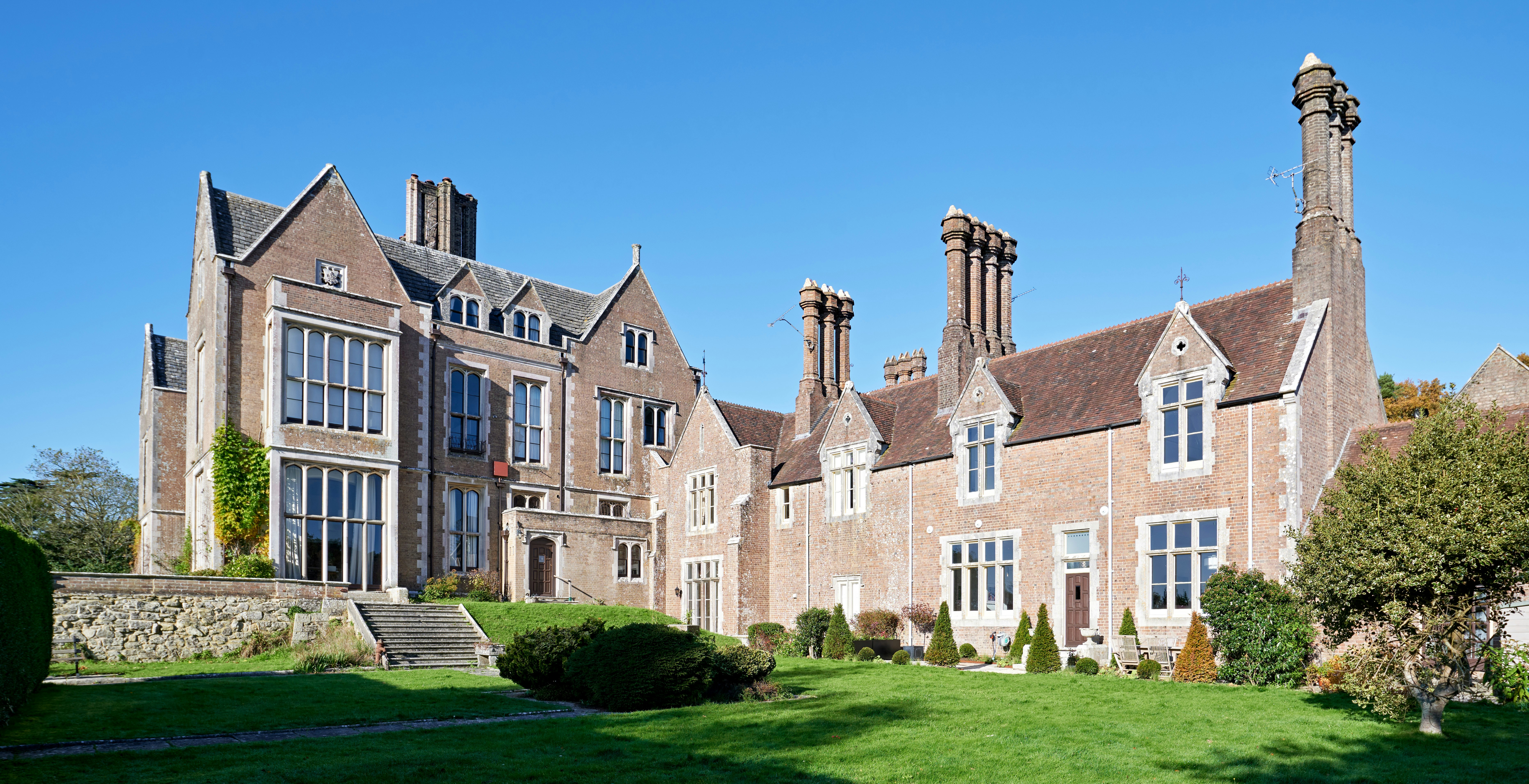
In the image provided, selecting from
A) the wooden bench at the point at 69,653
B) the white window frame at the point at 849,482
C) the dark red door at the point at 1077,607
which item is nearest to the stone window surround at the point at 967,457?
the dark red door at the point at 1077,607

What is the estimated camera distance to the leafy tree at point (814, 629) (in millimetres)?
30969

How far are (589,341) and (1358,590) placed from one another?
1286 inches

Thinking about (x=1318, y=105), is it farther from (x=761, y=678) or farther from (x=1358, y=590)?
(x=761, y=678)

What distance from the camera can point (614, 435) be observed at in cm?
4319

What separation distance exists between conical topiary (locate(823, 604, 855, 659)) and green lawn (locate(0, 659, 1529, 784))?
12.1 m

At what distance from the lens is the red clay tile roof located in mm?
38344

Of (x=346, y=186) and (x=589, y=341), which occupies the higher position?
(x=346, y=186)

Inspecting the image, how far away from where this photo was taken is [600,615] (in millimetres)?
33219

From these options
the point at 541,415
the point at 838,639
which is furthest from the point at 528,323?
the point at 838,639

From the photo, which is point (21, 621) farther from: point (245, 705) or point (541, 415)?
point (541, 415)

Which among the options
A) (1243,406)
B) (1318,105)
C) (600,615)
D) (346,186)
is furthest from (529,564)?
(1318,105)

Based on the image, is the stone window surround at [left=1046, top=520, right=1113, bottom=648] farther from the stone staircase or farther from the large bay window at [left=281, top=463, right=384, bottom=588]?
the large bay window at [left=281, top=463, right=384, bottom=588]

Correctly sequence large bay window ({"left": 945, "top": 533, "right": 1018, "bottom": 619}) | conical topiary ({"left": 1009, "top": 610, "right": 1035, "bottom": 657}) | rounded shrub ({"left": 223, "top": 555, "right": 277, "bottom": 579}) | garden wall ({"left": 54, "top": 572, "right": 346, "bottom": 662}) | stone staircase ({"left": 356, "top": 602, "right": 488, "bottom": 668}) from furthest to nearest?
rounded shrub ({"left": 223, "top": 555, "right": 277, "bottom": 579})
large bay window ({"left": 945, "top": 533, "right": 1018, "bottom": 619})
stone staircase ({"left": 356, "top": 602, "right": 488, "bottom": 668})
conical topiary ({"left": 1009, "top": 610, "right": 1035, "bottom": 657})
garden wall ({"left": 54, "top": 572, "right": 346, "bottom": 662})

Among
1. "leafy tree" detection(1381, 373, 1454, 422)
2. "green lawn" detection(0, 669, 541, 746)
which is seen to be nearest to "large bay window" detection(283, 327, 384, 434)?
"green lawn" detection(0, 669, 541, 746)
